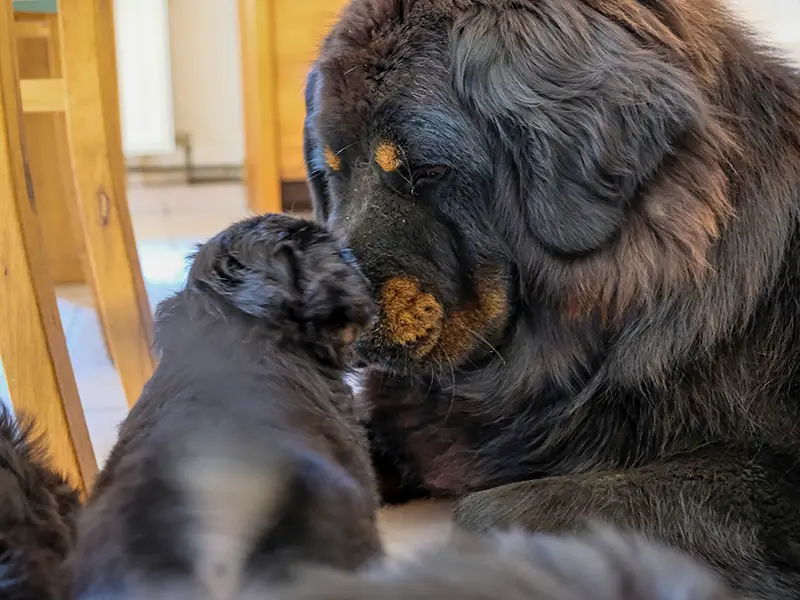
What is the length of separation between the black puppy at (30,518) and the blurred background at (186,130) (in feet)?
0.87

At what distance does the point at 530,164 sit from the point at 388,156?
20 centimetres

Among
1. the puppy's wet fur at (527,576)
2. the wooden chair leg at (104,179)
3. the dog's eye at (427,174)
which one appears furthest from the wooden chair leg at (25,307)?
the puppy's wet fur at (527,576)

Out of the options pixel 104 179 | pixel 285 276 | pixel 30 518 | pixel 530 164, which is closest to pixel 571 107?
pixel 530 164

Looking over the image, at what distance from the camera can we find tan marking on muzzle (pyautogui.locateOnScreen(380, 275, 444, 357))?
3.63 feet

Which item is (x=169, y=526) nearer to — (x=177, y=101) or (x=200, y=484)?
(x=200, y=484)

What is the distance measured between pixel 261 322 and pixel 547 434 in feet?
1.54

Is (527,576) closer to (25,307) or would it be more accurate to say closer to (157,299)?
(25,307)

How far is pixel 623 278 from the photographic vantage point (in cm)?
107

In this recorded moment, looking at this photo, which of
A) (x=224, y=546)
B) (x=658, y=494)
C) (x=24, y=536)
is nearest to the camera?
(x=224, y=546)

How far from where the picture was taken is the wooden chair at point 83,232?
3.80 ft

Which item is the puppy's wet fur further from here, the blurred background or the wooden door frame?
the wooden door frame

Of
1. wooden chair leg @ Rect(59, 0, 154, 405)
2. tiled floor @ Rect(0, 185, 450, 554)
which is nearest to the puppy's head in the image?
tiled floor @ Rect(0, 185, 450, 554)

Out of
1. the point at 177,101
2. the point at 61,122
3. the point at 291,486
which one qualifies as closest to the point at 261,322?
the point at 291,486

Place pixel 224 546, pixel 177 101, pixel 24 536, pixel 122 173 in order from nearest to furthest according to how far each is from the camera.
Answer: pixel 224 546 < pixel 24 536 < pixel 122 173 < pixel 177 101
